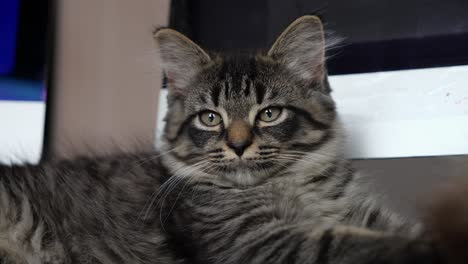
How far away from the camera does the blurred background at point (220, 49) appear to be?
4.53ft

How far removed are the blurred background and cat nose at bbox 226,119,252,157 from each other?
1.36 ft

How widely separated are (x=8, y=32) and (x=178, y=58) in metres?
0.86

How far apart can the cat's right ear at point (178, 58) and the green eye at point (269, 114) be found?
24 centimetres

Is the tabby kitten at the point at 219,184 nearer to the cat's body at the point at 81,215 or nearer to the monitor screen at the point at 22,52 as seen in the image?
the cat's body at the point at 81,215

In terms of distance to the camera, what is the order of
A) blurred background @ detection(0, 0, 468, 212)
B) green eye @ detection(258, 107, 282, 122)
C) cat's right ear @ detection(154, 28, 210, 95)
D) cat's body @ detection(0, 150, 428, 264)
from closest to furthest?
cat's body @ detection(0, 150, 428, 264) < green eye @ detection(258, 107, 282, 122) < cat's right ear @ detection(154, 28, 210, 95) < blurred background @ detection(0, 0, 468, 212)

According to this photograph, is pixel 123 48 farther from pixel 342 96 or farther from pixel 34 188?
pixel 342 96

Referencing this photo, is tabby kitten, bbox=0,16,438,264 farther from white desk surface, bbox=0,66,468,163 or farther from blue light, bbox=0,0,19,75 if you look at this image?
blue light, bbox=0,0,19,75

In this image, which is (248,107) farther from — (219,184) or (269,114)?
(219,184)

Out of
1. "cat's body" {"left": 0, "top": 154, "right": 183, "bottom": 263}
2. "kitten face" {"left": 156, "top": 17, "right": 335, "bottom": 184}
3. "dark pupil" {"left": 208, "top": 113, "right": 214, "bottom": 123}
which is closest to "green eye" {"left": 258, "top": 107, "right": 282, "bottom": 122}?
"kitten face" {"left": 156, "top": 17, "right": 335, "bottom": 184}

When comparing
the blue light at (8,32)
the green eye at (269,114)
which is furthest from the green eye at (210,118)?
the blue light at (8,32)

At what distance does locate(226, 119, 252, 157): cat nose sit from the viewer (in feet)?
3.63

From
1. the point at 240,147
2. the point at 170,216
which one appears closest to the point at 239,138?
the point at 240,147

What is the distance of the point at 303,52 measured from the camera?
1.25 meters

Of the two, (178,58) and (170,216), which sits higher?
(178,58)
